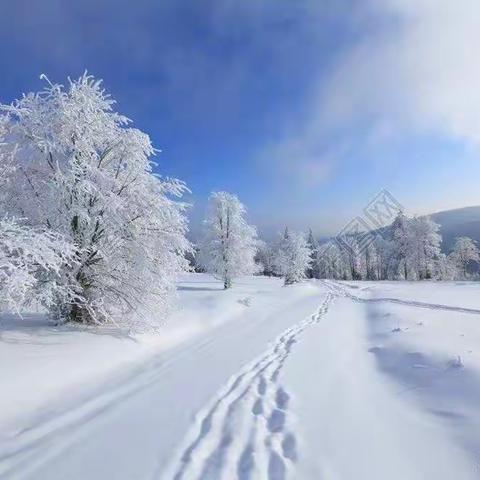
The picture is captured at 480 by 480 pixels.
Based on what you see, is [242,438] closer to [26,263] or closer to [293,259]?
[26,263]

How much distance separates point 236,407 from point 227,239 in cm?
3680

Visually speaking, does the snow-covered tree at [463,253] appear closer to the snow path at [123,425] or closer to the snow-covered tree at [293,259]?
the snow-covered tree at [293,259]

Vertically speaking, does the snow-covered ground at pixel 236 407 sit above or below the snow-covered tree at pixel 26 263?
below

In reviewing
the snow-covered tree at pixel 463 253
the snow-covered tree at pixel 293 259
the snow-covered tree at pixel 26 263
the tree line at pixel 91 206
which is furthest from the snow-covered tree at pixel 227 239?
the snow-covered tree at pixel 463 253

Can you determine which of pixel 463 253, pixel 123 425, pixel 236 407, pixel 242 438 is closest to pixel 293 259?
pixel 463 253

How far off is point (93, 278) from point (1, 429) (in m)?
7.17

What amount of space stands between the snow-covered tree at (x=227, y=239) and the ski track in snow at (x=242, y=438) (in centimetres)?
3484

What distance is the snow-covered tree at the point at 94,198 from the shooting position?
1227 cm

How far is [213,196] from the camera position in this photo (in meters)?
45.0

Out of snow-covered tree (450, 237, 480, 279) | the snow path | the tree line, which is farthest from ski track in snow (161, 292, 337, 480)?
snow-covered tree (450, 237, 480, 279)

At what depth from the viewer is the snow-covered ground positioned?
4887 millimetres

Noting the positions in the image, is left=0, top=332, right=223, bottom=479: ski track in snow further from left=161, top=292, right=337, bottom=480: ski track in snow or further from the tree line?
the tree line

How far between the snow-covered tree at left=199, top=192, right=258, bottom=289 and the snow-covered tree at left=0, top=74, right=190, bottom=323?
95.2ft

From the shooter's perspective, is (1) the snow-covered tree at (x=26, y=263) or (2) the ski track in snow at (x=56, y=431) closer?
(2) the ski track in snow at (x=56, y=431)
